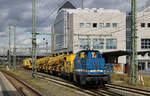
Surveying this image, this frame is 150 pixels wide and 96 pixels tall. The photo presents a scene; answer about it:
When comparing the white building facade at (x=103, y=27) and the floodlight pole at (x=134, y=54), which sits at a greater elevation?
the white building facade at (x=103, y=27)

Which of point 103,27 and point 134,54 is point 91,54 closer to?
point 134,54

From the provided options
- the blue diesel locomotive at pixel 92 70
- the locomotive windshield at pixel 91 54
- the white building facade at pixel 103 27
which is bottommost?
the blue diesel locomotive at pixel 92 70

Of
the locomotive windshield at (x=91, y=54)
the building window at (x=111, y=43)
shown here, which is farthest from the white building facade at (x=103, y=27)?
the locomotive windshield at (x=91, y=54)

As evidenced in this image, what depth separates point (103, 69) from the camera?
18094mm

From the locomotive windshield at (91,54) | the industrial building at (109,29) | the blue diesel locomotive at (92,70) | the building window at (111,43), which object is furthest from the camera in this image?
the building window at (111,43)

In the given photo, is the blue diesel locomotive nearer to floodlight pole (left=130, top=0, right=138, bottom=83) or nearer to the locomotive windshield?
the locomotive windshield

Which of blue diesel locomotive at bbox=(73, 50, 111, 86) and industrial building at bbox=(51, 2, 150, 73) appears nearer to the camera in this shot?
blue diesel locomotive at bbox=(73, 50, 111, 86)

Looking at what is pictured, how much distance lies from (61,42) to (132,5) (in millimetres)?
56299

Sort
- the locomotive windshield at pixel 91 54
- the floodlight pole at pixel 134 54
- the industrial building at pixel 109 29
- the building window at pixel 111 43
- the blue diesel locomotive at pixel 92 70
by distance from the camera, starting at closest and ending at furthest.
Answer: the blue diesel locomotive at pixel 92 70 → the locomotive windshield at pixel 91 54 → the floodlight pole at pixel 134 54 → the industrial building at pixel 109 29 → the building window at pixel 111 43

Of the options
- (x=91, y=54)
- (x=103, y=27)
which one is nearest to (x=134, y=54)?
(x=91, y=54)

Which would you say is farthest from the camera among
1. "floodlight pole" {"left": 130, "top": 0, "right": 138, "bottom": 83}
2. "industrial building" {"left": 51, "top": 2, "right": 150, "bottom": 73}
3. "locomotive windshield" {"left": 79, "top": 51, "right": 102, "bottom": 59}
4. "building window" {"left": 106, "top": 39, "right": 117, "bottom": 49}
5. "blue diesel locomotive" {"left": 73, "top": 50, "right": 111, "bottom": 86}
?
"building window" {"left": 106, "top": 39, "right": 117, "bottom": 49}

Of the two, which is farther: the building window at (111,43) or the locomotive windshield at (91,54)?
the building window at (111,43)

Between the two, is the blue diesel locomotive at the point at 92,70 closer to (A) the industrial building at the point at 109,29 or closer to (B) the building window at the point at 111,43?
(A) the industrial building at the point at 109,29

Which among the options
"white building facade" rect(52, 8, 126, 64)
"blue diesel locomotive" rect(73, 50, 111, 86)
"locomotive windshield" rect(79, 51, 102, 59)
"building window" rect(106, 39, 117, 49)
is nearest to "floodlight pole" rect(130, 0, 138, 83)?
"blue diesel locomotive" rect(73, 50, 111, 86)
